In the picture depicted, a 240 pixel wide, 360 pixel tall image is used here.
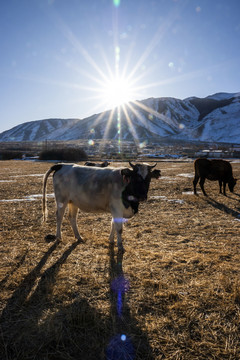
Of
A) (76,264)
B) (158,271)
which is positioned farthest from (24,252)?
(158,271)

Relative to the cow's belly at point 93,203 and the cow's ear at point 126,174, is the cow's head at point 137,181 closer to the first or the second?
the cow's ear at point 126,174

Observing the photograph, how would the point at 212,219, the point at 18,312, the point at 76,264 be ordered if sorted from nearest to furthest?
the point at 18,312, the point at 76,264, the point at 212,219

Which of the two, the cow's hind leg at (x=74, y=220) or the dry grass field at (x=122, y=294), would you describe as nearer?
the dry grass field at (x=122, y=294)

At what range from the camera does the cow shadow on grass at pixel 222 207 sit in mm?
8817

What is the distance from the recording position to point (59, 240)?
6.06 meters

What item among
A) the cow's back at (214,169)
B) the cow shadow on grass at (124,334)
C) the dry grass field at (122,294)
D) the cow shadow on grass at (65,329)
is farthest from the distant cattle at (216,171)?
the cow shadow on grass at (65,329)

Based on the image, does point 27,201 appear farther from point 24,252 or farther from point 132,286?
point 132,286

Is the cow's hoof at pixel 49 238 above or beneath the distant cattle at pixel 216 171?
beneath

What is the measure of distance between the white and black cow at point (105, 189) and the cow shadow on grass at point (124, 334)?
1.82 metres

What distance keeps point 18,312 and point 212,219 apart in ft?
23.2

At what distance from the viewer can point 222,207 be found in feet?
32.2

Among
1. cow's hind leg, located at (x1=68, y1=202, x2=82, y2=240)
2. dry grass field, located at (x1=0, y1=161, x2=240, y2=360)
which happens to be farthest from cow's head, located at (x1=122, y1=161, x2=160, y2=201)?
cow's hind leg, located at (x1=68, y1=202, x2=82, y2=240)

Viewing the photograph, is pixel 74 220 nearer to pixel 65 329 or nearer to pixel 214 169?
pixel 65 329

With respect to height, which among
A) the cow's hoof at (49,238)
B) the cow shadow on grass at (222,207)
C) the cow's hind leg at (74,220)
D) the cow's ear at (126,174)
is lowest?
the cow shadow on grass at (222,207)
